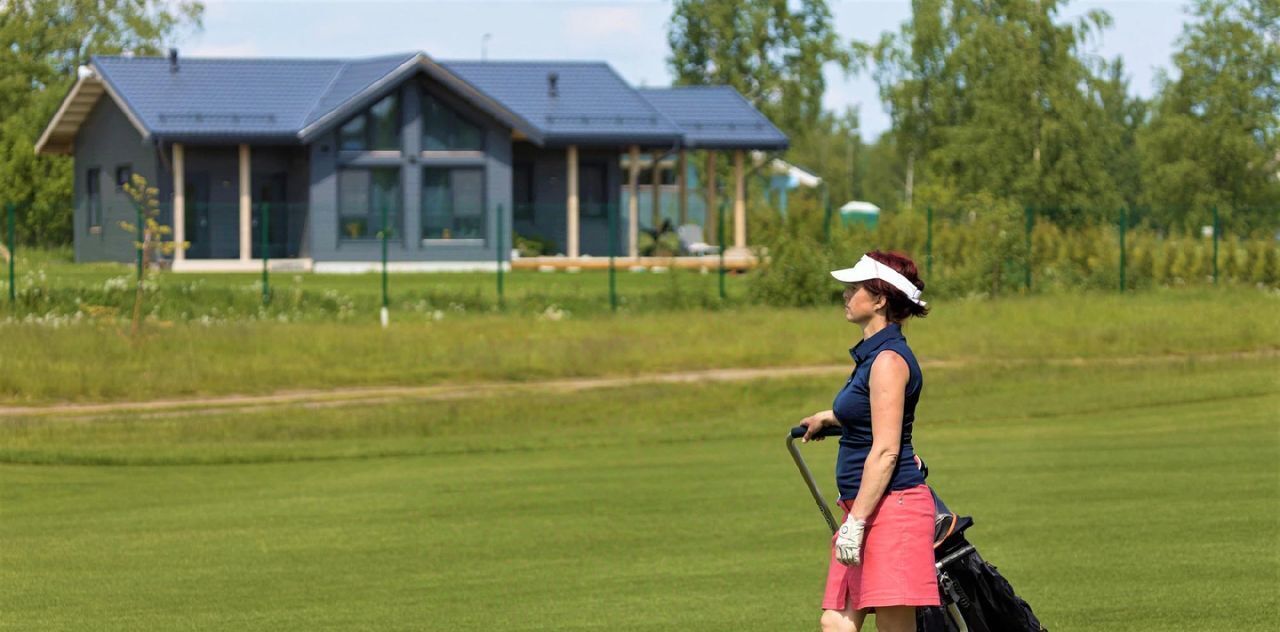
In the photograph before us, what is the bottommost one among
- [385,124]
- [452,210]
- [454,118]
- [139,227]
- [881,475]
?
[881,475]

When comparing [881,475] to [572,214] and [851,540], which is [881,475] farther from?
[572,214]

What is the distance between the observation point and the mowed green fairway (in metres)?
11.1

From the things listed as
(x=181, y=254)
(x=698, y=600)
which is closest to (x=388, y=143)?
(x=181, y=254)

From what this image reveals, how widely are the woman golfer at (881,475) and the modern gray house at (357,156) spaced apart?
38.9 m

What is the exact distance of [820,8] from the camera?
75.1 m

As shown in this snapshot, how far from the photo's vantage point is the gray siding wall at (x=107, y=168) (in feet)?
150

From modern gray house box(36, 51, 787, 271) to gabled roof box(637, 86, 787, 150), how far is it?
0.44 ft

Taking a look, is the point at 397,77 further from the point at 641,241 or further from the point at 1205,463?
the point at 1205,463

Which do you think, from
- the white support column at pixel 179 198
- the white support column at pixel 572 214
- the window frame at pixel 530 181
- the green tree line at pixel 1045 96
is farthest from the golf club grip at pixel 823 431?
the green tree line at pixel 1045 96

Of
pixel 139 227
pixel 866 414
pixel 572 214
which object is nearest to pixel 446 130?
pixel 572 214

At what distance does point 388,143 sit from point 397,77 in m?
1.79

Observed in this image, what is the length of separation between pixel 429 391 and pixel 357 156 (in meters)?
21.4

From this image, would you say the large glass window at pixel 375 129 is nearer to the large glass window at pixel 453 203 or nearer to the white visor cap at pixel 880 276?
the large glass window at pixel 453 203

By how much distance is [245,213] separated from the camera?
150ft
